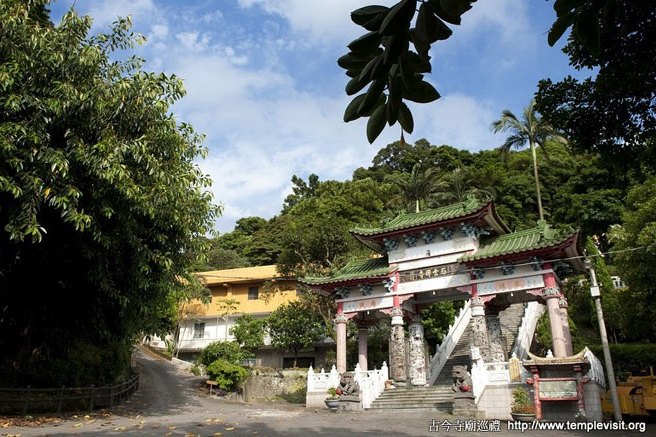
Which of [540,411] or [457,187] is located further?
[457,187]

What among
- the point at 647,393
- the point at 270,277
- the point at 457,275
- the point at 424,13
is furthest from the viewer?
the point at 270,277

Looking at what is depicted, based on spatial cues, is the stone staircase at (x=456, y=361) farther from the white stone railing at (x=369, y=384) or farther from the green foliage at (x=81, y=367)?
the green foliage at (x=81, y=367)

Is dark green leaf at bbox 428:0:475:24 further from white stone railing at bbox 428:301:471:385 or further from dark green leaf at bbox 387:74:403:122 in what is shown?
white stone railing at bbox 428:301:471:385

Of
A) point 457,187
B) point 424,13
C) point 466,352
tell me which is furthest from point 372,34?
point 457,187

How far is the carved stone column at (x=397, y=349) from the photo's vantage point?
18.8m

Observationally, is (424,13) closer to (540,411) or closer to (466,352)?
(540,411)

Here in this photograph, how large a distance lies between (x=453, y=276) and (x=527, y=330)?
5.90 m

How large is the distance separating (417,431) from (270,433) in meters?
3.40

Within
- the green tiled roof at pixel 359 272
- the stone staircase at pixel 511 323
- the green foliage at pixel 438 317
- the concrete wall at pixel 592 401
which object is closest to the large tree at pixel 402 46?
the concrete wall at pixel 592 401

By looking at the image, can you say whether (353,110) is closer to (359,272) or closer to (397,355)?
(397,355)

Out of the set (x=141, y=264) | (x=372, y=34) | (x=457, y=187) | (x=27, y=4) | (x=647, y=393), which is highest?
(x=457, y=187)

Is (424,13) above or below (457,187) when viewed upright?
below

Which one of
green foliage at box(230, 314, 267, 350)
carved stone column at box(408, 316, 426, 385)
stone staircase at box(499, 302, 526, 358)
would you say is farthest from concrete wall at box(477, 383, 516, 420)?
green foliage at box(230, 314, 267, 350)

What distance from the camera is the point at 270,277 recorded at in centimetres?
3484
